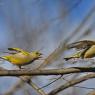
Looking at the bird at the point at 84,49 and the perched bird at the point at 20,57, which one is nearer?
the bird at the point at 84,49

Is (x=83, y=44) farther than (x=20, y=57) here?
No

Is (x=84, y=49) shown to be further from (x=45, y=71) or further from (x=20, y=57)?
(x=20, y=57)

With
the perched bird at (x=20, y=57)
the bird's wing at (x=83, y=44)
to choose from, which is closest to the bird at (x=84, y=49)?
the bird's wing at (x=83, y=44)

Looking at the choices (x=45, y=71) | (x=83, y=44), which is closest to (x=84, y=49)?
(x=83, y=44)

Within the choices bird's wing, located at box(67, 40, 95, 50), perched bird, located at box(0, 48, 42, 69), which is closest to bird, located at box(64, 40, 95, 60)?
bird's wing, located at box(67, 40, 95, 50)

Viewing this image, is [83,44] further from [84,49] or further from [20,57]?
[20,57]

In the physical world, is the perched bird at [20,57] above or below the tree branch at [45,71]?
above

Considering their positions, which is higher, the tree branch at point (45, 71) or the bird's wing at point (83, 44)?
the bird's wing at point (83, 44)

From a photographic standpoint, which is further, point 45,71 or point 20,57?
point 20,57

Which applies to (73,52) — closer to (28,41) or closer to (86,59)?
(86,59)

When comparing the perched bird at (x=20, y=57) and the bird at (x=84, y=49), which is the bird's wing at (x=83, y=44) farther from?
the perched bird at (x=20, y=57)

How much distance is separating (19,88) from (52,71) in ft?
2.87

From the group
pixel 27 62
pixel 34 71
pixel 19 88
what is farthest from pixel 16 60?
pixel 19 88

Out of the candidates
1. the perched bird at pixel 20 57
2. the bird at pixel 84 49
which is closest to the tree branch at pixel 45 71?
the bird at pixel 84 49
